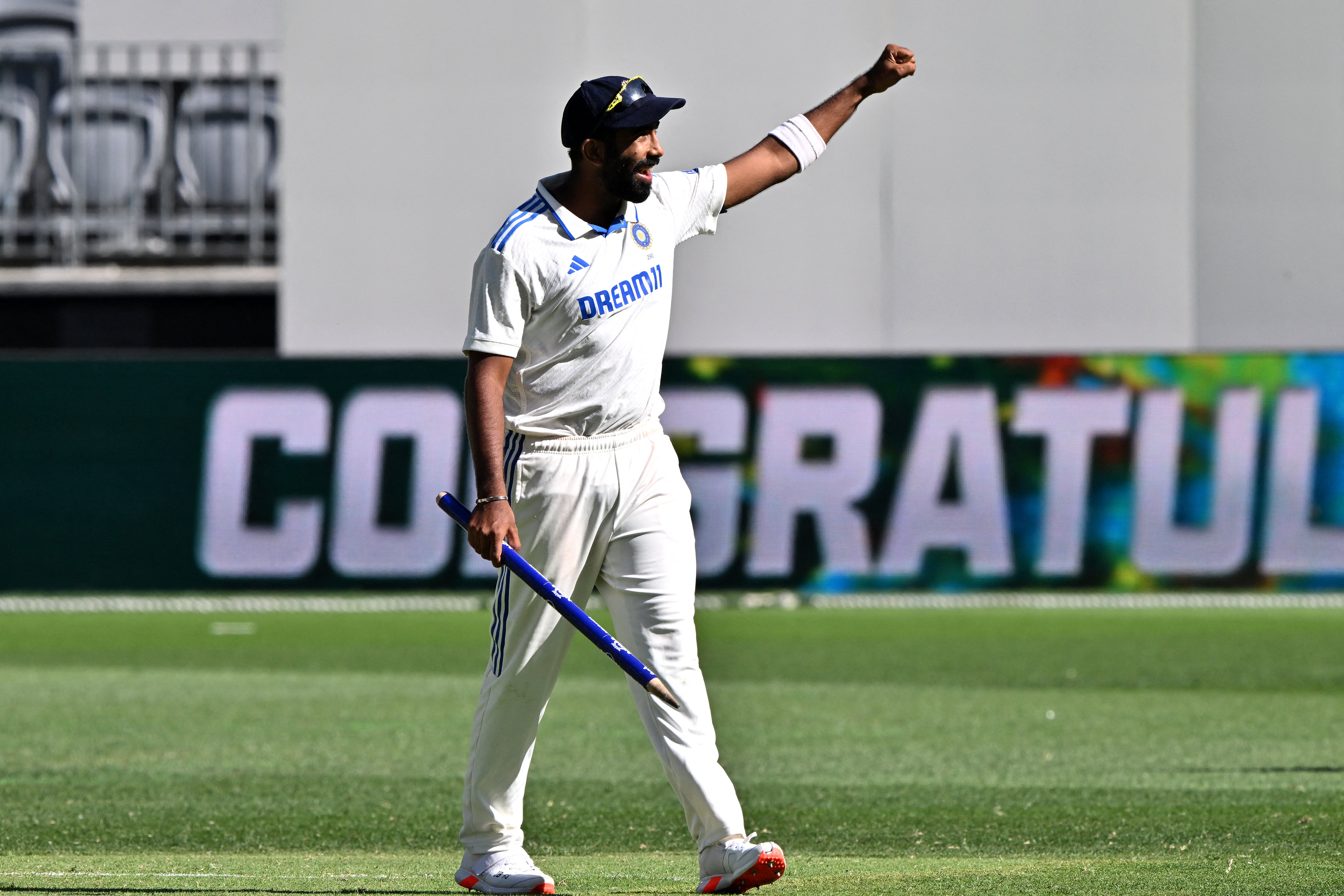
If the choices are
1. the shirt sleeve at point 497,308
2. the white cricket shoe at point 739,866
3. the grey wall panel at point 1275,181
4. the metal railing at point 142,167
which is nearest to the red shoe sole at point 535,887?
the white cricket shoe at point 739,866

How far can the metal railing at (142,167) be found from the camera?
22875 millimetres

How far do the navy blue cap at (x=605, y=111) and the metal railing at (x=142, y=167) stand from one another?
17.8 meters

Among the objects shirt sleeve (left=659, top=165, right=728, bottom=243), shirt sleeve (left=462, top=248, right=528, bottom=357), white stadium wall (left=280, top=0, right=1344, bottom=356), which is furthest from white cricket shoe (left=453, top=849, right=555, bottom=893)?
white stadium wall (left=280, top=0, right=1344, bottom=356)

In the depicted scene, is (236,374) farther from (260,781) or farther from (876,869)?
(876,869)

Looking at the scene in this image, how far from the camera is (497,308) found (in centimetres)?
529

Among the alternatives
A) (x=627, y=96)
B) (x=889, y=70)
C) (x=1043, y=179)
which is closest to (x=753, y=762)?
(x=889, y=70)

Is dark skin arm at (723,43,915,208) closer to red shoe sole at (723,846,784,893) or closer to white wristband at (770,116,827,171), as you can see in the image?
white wristband at (770,116,827,171)

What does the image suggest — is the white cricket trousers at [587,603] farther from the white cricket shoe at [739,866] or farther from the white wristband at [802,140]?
the white wristband at [802,140]

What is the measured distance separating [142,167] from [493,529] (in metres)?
19.2

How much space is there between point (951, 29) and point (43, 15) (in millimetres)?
11576

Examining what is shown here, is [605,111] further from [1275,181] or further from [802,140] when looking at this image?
[1275,181]

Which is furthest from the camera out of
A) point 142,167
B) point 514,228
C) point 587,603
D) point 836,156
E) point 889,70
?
point 142,167

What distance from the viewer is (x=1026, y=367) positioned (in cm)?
1816

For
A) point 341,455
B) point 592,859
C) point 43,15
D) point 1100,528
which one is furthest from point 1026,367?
point 43,15
